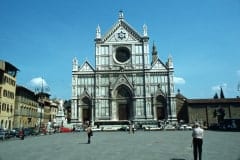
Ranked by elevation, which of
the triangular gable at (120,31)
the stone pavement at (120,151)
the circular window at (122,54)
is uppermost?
the triangular gable at (120,31)

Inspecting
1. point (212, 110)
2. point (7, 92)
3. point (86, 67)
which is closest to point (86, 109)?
point (86, 67)

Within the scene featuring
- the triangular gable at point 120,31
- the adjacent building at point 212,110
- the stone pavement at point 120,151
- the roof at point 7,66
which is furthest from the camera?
the triangular gable at point 120,31

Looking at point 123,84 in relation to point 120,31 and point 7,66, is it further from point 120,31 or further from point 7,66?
point 7,66

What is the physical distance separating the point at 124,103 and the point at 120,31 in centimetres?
1597

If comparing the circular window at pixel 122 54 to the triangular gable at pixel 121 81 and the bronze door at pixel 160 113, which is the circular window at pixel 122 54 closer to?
the triangular gable at pixel 121 81

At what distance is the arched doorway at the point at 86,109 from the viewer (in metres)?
60.1

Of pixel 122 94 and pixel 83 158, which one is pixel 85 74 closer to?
pixel 122 94

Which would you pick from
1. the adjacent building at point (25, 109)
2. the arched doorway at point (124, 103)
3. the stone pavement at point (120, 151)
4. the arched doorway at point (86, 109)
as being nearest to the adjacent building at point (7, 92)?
the adjacent building at point (25, 109)

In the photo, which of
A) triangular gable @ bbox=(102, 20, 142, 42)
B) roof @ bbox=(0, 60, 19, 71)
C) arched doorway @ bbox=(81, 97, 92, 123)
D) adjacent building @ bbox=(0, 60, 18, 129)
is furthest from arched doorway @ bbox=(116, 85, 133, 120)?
roof @ bbox=(0, 60, 19, 71)

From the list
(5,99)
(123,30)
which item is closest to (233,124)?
(123,30)

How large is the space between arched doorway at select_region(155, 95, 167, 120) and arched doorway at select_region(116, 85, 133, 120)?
227 inches

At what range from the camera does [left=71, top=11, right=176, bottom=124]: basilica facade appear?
5872cm

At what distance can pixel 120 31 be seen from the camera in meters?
62.7

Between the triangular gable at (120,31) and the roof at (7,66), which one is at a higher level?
the triangular gable at (120,31)
